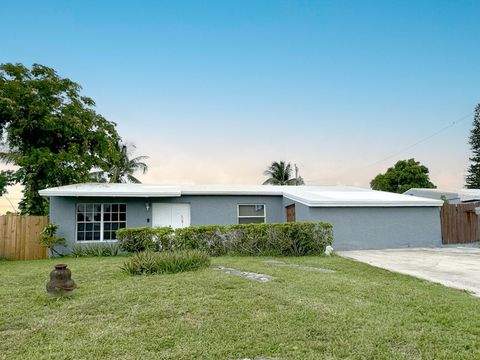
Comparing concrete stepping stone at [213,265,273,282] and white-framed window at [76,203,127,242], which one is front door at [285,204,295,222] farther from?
concrete stepping stone at [213,265,273,282]

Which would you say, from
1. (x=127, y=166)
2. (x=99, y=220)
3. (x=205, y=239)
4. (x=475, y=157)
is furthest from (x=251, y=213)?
(x=475, y=157)

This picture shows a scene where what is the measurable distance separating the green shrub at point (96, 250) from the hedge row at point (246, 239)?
1.96 m

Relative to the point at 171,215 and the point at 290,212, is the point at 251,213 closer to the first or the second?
the point at 290,212

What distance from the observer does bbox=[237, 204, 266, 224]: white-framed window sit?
16.5 meters

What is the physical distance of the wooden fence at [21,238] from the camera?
13219 millimetres

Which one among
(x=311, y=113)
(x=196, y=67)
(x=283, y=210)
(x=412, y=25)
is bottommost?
(x=283, y=210)

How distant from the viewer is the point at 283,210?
16.9 metres

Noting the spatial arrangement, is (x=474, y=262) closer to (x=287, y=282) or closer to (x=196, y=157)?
(x=287, y=282)

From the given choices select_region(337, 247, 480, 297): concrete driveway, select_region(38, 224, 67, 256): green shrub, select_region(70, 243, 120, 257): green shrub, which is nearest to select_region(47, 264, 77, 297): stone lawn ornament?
select_region(337, 247, 480, 297): concrete driveway

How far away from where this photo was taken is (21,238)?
43.9 ft

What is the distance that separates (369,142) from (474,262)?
1079 centimetres

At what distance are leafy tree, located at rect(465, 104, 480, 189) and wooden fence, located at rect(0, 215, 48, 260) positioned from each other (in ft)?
148

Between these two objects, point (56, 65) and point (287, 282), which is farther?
point (56, 65)

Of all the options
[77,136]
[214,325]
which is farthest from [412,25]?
[77,136]
